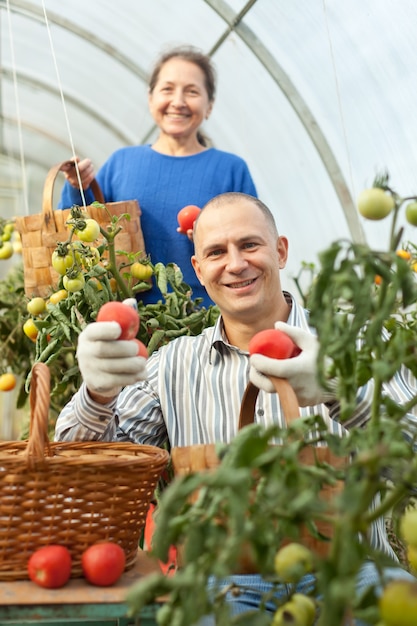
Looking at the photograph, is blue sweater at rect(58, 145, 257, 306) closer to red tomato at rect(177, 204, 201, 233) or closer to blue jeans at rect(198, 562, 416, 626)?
red tomato at rect(177, 204, 201, 233)

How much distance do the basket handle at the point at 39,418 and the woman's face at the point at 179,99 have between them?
4.88 feet

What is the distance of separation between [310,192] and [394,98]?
3.00 feet

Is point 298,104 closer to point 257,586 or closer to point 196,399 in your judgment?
point 196,399

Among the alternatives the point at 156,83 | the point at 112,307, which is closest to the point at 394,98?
the point at 156,83

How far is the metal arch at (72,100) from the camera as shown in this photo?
5.75m

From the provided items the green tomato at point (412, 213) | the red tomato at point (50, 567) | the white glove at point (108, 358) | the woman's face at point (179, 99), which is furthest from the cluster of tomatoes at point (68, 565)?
the woman's face at point (179, 99)

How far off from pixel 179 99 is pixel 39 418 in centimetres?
163

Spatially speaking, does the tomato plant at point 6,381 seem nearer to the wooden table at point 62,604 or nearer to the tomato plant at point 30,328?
the tomato plant at point 30,328

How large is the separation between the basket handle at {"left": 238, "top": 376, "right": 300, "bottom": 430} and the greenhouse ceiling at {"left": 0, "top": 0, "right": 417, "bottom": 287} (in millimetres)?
663

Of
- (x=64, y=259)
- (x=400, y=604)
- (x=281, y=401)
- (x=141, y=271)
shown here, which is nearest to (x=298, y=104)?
(x=141, y=271)

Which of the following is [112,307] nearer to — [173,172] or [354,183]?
[173,172]

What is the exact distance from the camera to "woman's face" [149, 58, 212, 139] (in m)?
2.69

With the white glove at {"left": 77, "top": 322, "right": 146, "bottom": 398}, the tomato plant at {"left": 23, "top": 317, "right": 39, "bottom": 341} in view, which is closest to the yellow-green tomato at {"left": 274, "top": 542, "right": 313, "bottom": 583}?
the white glove at {"left": 77, "top": 322, "right": 146, "bottom": 398}

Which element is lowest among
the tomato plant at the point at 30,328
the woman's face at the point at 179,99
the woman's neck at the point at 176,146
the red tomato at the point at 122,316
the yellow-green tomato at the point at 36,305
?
the red tomato at the point at 122,316
